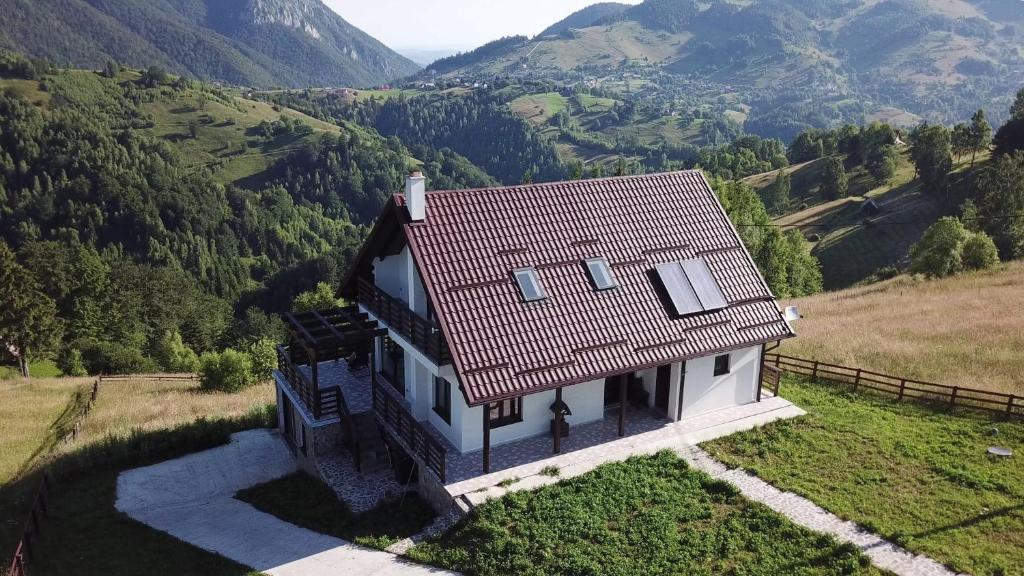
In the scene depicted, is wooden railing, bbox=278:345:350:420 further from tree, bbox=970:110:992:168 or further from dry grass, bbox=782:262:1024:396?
tree, bbox=970:110:992:168

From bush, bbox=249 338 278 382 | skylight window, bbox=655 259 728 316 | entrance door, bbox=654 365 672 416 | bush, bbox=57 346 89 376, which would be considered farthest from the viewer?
bush, bbox=57 346 89 376

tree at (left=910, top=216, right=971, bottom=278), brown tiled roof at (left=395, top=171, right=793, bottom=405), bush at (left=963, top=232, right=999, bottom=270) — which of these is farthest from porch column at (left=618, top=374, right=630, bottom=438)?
bush at (left=963, top=232, right=999, bottom=270)

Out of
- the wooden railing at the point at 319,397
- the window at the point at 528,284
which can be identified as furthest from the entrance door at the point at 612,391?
the wooden railing at the point at 319,397

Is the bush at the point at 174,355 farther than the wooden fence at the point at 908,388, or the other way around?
the bush at the point at 174,355

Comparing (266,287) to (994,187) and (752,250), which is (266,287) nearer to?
(752,250)

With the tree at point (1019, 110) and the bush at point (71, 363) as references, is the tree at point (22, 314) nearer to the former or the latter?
the bush at point (71, 363)

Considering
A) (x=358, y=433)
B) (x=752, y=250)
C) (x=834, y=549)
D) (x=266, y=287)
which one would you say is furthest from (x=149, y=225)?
(x=834, y=549)
